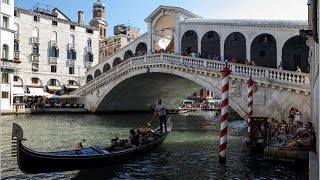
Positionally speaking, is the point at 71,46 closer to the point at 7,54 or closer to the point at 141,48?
the point at 7,54

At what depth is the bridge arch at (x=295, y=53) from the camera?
13132 mm

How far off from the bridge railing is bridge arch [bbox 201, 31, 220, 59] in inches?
53.4

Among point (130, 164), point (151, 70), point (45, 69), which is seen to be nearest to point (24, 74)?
point (45, 69)

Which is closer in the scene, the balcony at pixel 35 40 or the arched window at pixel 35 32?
the balcony at pixel 35 40

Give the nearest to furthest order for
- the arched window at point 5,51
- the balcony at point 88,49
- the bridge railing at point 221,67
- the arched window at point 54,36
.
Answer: the bridge railing at point 221,67 → the arched window at point 5,51 → the arched window at point 54,36 → the balcony at point 88,49

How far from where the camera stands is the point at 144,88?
21625 mm

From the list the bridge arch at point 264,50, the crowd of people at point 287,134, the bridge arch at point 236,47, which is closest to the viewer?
the crowd of people at point 287,134

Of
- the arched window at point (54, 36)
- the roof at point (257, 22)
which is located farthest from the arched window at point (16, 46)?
the roof at point (257, 22)

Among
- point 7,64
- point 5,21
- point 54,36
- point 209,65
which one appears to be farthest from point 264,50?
point 54,36

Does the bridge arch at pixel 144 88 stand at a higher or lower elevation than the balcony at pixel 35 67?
lower

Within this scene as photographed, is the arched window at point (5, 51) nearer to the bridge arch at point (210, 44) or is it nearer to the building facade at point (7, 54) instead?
the building facade at point (7, 54)

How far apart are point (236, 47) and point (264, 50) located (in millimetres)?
1378

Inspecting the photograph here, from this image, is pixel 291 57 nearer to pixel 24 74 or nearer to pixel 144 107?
pixel 144 107

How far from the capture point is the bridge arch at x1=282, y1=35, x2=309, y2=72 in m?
13.1
